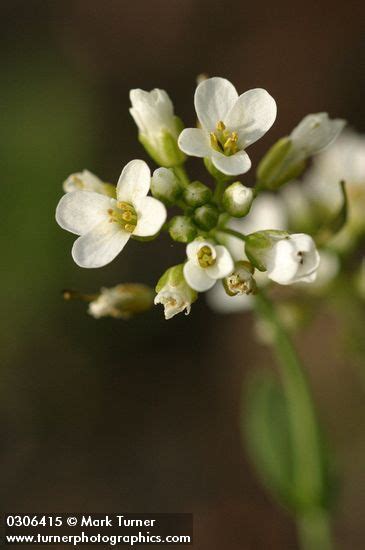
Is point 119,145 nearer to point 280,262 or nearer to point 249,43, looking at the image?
point 249,43

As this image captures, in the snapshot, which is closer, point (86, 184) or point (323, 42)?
point (86, 184)

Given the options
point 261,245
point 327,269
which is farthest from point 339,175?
point 261,245

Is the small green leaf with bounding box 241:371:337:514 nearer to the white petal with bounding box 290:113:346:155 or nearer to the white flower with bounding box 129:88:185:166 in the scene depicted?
the white petal with bounding box 290:113:346:155

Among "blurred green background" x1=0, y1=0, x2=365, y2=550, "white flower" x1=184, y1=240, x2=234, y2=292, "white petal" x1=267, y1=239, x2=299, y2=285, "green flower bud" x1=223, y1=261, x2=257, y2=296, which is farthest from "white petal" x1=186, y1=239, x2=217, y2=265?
"blurred green background" x1=0, y1=0, x2=365, y2=550

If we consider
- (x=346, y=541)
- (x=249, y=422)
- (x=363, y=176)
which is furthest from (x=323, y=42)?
(x=346, y=541)

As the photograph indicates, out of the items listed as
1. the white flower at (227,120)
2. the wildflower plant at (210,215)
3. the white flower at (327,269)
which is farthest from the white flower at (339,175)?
the white flower at (227,120)

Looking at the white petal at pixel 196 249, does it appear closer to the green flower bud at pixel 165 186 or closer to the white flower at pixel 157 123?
the green flower bud at pixel 165 186

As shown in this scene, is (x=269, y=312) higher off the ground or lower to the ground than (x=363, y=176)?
lower
